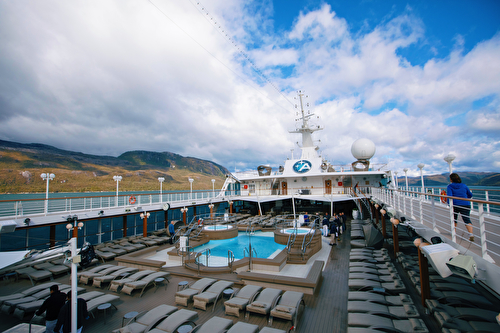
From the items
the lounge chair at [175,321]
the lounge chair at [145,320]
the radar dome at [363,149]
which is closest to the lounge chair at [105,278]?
the lounge chair at [145,320]

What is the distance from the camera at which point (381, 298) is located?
5242mm

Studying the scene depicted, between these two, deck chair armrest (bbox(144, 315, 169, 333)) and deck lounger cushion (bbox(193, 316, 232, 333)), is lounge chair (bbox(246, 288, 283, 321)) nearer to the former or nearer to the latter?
deck lounger cushion (bbox(193, 316, 232, 333))

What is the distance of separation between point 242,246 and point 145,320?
9313 millimetres

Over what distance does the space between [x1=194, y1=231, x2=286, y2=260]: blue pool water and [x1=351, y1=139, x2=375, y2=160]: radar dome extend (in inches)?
556

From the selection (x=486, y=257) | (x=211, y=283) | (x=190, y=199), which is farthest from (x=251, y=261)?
(x=190, y=199)

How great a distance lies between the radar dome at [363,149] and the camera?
77.8 feet

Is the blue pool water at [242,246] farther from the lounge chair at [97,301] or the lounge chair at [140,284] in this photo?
the lounge chair at [97,301]

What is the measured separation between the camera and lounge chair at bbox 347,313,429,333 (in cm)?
418

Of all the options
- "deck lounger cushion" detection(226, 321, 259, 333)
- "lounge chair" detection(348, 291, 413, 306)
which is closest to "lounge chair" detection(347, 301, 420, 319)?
"lounge chair" detection(348, 291, 413, 306)

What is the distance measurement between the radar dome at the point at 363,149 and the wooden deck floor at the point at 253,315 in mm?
17833

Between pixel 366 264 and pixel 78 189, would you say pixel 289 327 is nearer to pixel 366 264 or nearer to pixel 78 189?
pixel 366 264

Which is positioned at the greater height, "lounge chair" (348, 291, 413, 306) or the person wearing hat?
the person wearing hat

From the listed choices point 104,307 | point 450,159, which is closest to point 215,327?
point 104,307

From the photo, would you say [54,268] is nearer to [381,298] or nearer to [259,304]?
[259,304]
